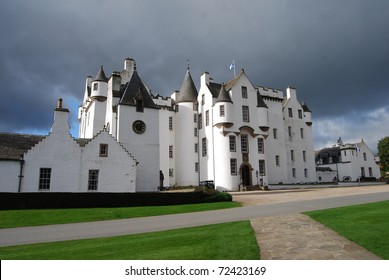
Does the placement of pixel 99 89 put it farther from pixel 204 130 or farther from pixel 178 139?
pixel 204 130

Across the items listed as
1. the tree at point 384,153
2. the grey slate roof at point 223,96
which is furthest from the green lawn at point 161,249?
the tree at point 384,153

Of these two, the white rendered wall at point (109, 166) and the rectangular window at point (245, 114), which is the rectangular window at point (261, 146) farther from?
the white rendered wall at point (109, 166)

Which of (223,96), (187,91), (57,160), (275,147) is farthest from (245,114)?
(57,160)

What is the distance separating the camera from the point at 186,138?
49.5 m

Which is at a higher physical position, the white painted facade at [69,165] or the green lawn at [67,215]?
the white painted facade at [69,165]

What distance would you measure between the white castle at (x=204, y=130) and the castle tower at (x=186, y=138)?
0.52 feet

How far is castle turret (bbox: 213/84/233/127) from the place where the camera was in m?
43.6

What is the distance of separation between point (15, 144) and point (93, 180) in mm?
8167

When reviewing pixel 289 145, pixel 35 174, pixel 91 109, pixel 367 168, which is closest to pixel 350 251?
pixel 35 174

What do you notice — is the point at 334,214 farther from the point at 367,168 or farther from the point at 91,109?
the point at 367,168

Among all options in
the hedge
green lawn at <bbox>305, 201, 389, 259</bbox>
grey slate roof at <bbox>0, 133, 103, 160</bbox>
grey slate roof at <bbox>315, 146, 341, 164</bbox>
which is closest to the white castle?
grey slate roof at <bbox>0, 133, 103, 160</bbox>

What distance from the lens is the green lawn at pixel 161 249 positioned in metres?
8.27

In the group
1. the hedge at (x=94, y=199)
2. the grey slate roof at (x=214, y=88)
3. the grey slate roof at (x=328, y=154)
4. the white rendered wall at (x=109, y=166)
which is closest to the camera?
the hedge at (x=94, y=199)

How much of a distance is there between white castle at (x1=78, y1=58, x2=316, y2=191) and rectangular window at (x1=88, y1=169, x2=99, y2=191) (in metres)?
5.70
